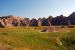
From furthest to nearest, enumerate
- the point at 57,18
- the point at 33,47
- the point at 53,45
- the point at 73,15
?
1. the point at 57,18
2. the point at 73,15
3. the point at 53,45
4. the point at 33,47

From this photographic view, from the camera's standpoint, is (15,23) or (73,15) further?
(15,23)

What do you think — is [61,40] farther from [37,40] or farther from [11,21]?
[11,21]

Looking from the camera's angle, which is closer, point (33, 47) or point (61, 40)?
point (33, 47)

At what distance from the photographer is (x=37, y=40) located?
46094 millimetres

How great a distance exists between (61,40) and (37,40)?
6.58 metres

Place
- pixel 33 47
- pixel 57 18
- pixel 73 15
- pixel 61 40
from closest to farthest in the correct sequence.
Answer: pixel 33 47 → pixel 61 40 → pixel 73 15 → pixel 57 18

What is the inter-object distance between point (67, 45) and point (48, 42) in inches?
197

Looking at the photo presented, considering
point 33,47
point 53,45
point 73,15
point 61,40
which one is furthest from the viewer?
point 73,15

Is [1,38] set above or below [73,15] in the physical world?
below

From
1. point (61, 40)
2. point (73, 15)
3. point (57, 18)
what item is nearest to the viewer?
point (61, 40)

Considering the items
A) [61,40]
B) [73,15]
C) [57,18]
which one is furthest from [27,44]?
[57,18]

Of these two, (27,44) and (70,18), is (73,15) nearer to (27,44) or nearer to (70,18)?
(70,18)

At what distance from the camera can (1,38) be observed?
45031 mm

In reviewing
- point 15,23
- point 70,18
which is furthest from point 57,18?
point 15,23
